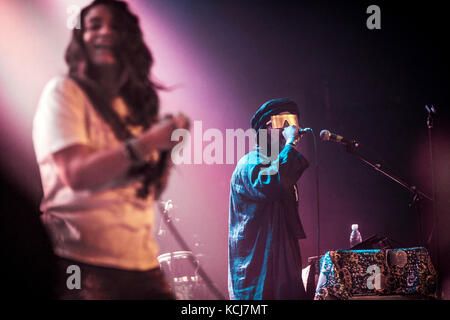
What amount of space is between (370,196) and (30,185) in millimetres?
3874

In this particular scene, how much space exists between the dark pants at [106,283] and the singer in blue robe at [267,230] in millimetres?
1322

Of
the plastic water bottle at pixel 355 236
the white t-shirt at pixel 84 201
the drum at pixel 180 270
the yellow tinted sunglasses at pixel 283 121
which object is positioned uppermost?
the yellow tinted sunglasses at pixel 283 121

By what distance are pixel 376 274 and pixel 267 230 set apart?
99cm

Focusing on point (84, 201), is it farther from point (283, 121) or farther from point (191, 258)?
point (191, 258)

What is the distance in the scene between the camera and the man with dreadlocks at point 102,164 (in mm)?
1543

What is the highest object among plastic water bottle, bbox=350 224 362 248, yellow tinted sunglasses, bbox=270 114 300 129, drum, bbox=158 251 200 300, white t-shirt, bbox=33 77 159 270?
yellow tinted sunglasses, bbox=270 114 300 129

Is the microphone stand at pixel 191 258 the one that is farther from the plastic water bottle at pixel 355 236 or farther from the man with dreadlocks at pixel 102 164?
the man with dreadlocks at pixel 102 164

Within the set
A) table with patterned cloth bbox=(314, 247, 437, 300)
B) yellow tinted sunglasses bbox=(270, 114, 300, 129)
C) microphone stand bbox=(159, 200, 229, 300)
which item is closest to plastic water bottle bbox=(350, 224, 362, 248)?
table with patterned cloth bbox=(314, 247, 437, 300)

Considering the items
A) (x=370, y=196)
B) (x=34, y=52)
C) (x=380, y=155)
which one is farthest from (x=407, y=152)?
(x=34, y=52)

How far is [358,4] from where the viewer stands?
149 inches

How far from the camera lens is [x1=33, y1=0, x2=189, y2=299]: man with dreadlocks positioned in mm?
1543

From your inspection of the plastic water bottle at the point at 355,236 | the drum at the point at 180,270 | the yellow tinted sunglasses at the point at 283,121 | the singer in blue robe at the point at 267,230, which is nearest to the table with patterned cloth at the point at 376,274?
the singer in blue robe at the point at 267,230

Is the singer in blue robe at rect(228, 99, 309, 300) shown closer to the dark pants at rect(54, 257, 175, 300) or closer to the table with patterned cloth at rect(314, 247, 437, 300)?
the table with patterned cloth at rect(314, 247, 437, 300)
